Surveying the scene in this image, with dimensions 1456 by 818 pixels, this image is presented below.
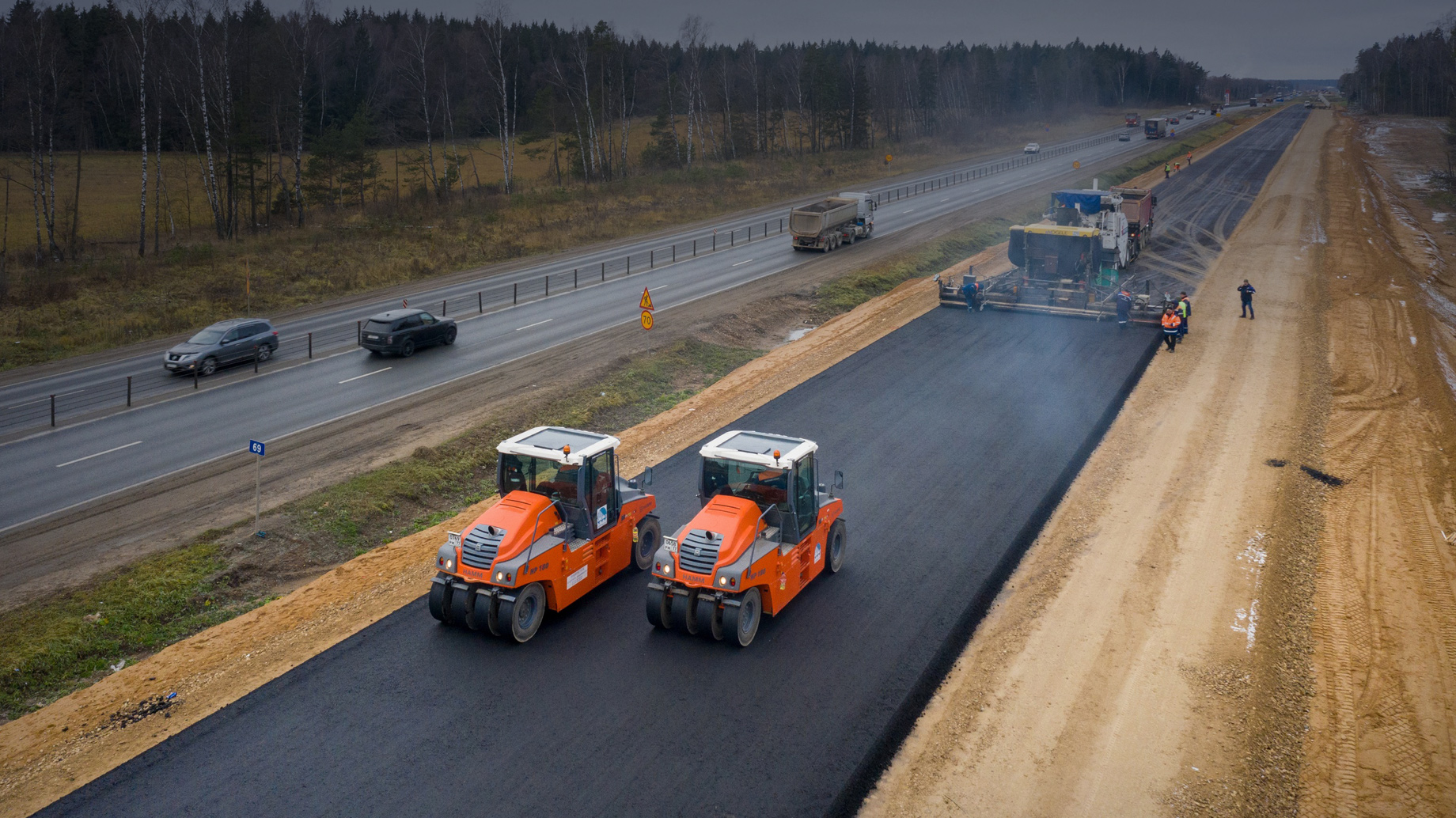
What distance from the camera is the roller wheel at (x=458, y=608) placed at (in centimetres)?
1243

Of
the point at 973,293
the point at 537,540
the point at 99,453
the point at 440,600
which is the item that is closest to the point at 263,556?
the point at 440,600

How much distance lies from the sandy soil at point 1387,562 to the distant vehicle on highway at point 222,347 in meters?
29.6

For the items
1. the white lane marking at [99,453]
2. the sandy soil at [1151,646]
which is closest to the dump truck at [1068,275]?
the sandy soil at [1151,646]

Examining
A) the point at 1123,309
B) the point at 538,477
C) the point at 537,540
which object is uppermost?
the point at 1123,309

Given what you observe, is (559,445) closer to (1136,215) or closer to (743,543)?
(743,543)

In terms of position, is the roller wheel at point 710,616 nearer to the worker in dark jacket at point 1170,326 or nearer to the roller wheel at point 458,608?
the roller wheel at point 458,608

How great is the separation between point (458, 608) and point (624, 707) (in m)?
3.02

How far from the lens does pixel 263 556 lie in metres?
16.1

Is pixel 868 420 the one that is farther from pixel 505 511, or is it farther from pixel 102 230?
pixel 102 230

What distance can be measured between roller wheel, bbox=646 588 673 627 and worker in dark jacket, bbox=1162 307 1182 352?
69.7 ft

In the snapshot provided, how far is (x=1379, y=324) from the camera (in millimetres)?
31172

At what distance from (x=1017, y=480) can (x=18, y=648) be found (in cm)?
1687

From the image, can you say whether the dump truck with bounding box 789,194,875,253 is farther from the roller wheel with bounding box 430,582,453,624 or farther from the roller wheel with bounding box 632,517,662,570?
the roller wheel with bounding box 430,582,453,624

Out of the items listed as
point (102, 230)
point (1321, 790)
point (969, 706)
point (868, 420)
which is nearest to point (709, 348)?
point (868, 420)
